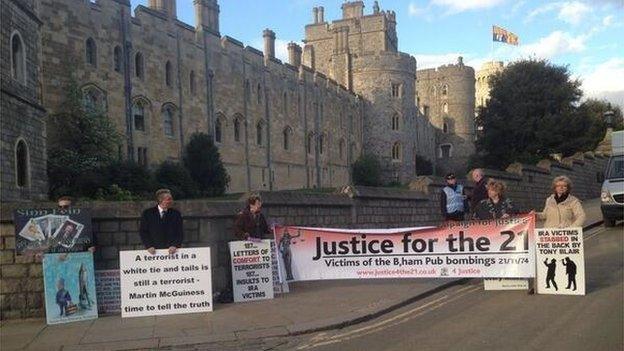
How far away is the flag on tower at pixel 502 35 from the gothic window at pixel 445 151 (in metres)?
18.2

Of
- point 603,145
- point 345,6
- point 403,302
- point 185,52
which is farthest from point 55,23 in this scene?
point 345,6

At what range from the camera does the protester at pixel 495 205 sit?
10.5m

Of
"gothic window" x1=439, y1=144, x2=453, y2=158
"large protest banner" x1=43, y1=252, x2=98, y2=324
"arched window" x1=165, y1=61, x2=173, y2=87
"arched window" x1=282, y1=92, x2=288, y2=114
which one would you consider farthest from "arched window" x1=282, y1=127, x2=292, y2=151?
"large protest banner" x1=43, y1=252, x2=98, y2=324

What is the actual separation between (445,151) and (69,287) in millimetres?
87484

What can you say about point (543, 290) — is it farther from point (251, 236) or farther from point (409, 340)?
point (251, 236)

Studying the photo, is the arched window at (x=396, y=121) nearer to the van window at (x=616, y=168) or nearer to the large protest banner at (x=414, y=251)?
the van window at (x=616, y=168)

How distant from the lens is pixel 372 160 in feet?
230

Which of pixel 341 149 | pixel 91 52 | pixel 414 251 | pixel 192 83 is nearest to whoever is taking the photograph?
pixel 414 251

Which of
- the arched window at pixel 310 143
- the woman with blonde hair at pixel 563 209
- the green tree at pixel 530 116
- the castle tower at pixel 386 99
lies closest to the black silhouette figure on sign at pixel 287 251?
the woman with blonde hair at pixel 563 209

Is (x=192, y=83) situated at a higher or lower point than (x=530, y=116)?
higher

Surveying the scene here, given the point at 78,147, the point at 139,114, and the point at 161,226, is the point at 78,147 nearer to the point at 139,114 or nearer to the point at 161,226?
the point at 139,114

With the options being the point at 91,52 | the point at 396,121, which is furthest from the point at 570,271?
the point at 396,121

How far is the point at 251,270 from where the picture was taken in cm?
1030

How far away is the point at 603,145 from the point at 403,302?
38.9 metres
